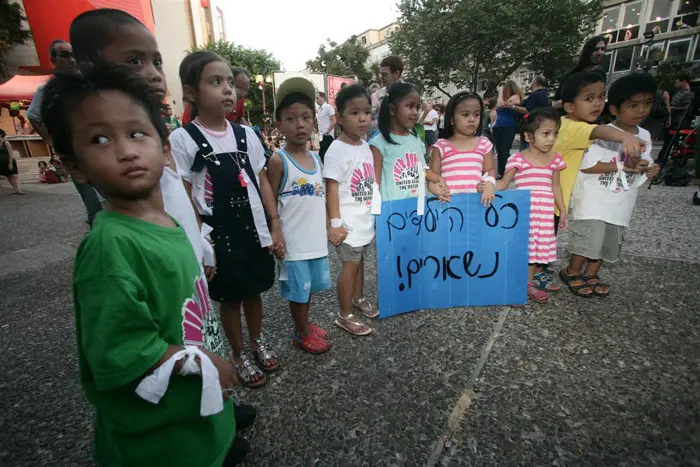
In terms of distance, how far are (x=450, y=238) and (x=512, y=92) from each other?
15.9 feet

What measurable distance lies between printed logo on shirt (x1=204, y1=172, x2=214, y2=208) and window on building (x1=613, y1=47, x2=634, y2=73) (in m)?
33.8

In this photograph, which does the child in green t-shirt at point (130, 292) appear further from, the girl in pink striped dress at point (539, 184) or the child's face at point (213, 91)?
the girl in pink striped dress at point (539, 184)

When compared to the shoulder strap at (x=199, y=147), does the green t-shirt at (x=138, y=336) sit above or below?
below

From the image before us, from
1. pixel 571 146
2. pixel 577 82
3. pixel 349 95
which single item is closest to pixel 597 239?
pixel 571 146

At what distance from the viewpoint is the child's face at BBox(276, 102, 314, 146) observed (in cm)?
201

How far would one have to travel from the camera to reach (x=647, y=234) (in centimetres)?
397

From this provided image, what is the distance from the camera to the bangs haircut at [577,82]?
8.15 ft

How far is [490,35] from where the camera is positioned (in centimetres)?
2141

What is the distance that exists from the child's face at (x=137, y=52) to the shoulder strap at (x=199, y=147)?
0.76 ft

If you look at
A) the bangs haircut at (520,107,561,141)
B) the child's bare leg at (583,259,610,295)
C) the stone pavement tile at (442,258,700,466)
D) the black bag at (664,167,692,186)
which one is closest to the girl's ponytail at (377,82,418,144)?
the bangs haircut at (520,107,561,141)

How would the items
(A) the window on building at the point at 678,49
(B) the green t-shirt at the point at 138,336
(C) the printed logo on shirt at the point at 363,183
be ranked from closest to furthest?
1. (B) the green t-shirt at the point at 138,336
2. (C) the printed logo on shirt at the point at 363,183
3. (A) the window on building at the point at 678,49

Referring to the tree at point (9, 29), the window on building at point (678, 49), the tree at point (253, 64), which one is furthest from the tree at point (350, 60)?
the tree at point (9, 29)

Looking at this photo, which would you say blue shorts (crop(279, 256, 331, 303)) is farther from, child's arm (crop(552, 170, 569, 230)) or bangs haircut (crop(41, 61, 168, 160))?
child's arm (crop(552, 170, 569, 230))

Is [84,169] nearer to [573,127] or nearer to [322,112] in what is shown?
[573,127]
